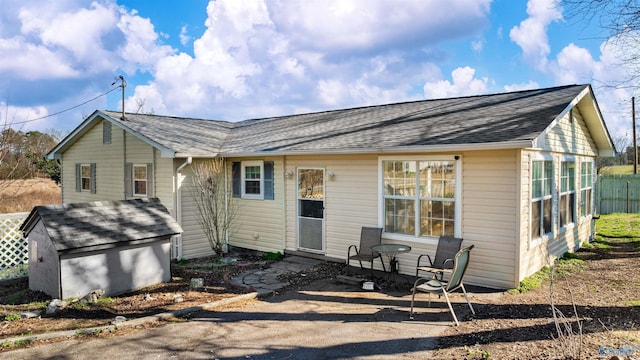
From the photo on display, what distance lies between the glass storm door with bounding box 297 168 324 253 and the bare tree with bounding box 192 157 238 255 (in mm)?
2134

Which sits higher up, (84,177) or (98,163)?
(98,163)

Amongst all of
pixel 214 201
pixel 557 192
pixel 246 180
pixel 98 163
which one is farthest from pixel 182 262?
pixel 557 192

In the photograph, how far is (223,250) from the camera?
417 inches

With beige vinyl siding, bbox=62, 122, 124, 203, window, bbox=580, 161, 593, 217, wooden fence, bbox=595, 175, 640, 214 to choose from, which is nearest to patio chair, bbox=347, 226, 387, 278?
window, bbox=580, 161, 593, 217

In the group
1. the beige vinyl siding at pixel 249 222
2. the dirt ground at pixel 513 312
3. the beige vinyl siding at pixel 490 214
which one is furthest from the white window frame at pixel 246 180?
the beige vinyl siding at pixel 490 214

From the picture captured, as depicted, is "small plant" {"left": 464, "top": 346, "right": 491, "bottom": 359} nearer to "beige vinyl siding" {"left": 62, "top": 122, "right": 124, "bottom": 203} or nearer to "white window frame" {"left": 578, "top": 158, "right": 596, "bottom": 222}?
"white window frame" {"left": 578, "top": 158, "right": 596, "bottom": 222}

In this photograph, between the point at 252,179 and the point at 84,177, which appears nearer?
the point at 252,179

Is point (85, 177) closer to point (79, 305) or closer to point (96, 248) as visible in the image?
point (96, 248)

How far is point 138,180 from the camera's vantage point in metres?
11.2

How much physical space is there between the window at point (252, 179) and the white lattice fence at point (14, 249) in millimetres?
4831

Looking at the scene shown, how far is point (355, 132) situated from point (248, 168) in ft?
10.2

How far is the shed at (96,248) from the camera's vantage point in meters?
6.41

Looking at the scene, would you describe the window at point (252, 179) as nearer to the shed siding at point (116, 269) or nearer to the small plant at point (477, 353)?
the shed siding at point (116, 269)

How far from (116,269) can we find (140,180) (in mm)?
4696
